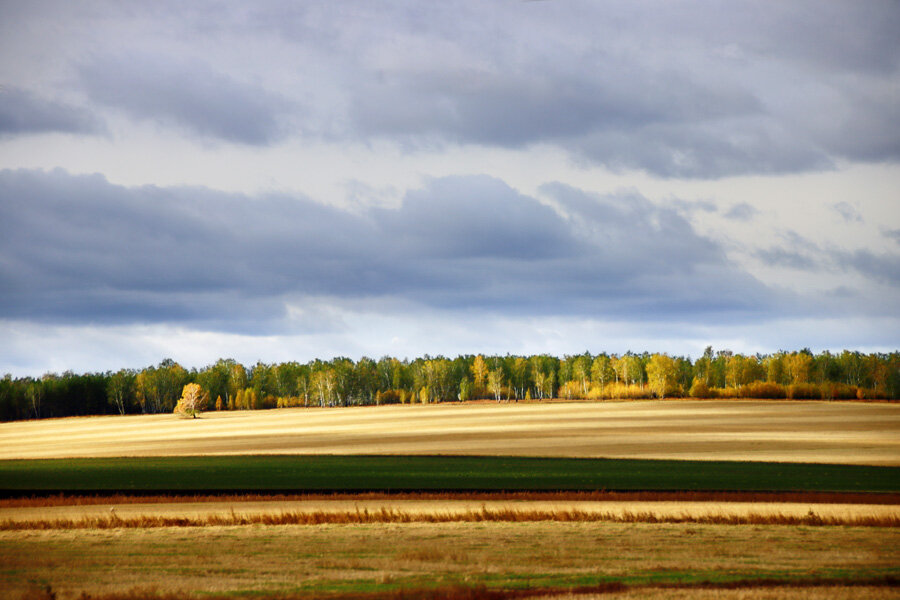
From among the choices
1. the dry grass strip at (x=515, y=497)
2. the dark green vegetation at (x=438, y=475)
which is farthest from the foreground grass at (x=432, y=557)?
the dark green vegetation at (x=438, y=475)

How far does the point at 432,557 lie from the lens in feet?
91.1

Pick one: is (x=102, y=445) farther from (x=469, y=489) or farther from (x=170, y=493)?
(x=469, y=489)

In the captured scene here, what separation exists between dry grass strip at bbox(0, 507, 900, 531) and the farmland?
16cm

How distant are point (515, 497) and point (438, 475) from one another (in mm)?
10862

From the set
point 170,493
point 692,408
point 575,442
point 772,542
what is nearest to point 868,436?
point 575,442

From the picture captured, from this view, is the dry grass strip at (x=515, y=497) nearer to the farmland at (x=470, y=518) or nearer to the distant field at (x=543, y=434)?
the farmland at (x=470, y=518)

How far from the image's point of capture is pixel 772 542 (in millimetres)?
29859

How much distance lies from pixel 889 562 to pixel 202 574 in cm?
2158

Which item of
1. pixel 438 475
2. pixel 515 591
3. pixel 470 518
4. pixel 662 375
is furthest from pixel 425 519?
pixel 662 375

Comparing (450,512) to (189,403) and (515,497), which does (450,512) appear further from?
(189,403)

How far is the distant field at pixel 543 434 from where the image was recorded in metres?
70.5

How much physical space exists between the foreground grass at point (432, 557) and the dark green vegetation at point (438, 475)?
13.8 m

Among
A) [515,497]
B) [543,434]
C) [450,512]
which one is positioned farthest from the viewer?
[543,434]

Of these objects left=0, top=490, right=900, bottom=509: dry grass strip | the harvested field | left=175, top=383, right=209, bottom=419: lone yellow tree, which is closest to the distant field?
left=0, top=490, right=900, bottom=509: dry grass strip
